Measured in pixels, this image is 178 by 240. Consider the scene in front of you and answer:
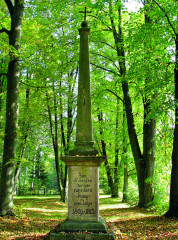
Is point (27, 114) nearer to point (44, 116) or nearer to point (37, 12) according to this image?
point (44, 116)

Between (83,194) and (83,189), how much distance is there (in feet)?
0.42

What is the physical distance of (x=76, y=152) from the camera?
20.0ft

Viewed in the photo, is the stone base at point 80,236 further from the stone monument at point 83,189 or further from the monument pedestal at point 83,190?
the monument pedestal at point 83,190

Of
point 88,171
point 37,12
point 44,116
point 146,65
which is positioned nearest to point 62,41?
point 37,12

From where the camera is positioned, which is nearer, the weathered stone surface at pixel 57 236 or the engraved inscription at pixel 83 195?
the weathered stone surface at pixel 57 236

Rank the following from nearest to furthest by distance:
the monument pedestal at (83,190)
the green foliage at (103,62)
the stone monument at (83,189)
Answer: the stone monument at (83,189) → the monument pedestal at (83,190) → the green foliage at (103,62)

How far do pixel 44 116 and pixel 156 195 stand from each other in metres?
10.5

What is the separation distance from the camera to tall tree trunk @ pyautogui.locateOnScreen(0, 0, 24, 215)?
329 inches

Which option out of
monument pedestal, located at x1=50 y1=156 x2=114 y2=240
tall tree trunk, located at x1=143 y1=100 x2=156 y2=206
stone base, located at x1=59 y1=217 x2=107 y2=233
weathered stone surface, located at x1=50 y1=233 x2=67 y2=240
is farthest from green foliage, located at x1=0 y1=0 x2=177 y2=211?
weathered stone surface, located at x1=50 y1=233 x2=67 y2=240

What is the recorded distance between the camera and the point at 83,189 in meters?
5.87

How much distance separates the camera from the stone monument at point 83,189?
5.50 m

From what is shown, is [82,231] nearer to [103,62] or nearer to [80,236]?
[80,236]

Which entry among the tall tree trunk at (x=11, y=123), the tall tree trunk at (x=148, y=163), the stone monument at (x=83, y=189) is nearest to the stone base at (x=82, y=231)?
the stone monument at (x=83, y=189)

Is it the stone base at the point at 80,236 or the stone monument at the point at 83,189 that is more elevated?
the stone monument at the point at 83,189
